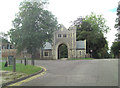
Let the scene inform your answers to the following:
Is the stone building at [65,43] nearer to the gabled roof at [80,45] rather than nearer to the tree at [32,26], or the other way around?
the gabled roof at [80,45]

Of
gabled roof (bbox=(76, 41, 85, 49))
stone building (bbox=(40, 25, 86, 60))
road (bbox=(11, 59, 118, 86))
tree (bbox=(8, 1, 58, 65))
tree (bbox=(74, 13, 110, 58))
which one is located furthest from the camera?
tree (bbox=(74, 13, 110, 58))

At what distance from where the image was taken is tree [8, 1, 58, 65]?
1906 centimetres

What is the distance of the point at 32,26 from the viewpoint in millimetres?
19172

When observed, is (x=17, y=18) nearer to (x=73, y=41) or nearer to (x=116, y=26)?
→ (x=73, y=41)

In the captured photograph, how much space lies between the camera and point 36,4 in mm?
20359

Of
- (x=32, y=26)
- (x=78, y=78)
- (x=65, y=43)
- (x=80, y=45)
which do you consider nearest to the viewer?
(x=78, y=78)

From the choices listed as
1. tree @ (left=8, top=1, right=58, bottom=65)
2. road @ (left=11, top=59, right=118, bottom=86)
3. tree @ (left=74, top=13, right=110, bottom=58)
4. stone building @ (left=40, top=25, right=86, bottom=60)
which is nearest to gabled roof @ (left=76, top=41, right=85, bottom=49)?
stone building @ (left=40, top=25, right=86, bottom=60)

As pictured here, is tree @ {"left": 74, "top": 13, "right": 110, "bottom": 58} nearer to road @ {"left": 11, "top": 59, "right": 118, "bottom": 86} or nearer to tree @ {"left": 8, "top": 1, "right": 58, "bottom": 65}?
tree @ {"left": 8, "top": 1, "right": 58, "bottom": 65}

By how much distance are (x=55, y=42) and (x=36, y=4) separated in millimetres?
28581

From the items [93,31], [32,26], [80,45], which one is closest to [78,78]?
[32,26]

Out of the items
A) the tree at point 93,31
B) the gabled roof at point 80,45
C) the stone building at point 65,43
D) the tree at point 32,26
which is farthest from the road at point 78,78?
the tree at point 93,31

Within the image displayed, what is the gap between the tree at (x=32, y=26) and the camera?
19.1 m

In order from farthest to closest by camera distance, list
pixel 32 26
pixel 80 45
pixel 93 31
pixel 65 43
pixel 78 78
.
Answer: pixel 93 31 < pixel 80 45 < pixel 65 43 < pixel 32 26 < pixel 78 78

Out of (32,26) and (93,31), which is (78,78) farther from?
(93,31)
